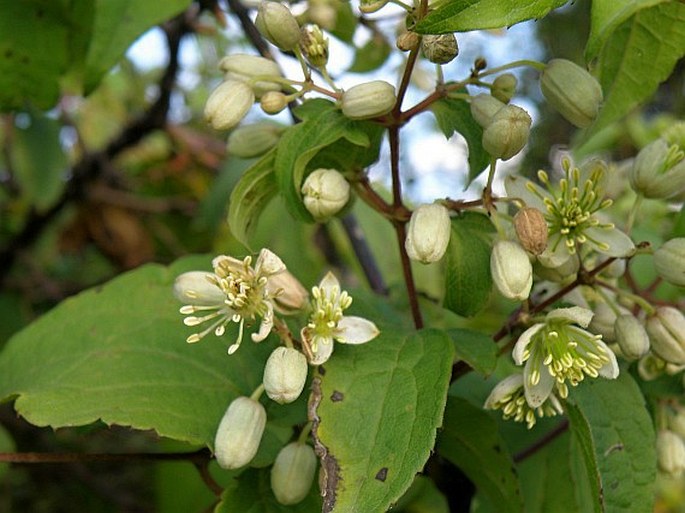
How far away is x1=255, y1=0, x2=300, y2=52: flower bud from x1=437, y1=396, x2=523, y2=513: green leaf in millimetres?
519

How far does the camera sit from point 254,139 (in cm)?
120

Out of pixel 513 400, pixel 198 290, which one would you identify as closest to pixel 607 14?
pixel 513 400

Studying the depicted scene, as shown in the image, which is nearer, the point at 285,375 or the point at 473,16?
the point at 473,16

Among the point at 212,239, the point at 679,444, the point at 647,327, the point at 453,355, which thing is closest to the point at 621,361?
the point at 647,327

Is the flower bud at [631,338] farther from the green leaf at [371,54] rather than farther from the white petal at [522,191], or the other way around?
the green leaf at [371,54]

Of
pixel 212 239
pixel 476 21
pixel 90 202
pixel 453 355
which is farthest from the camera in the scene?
pixel 212 239

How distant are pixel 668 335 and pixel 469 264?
266 mm

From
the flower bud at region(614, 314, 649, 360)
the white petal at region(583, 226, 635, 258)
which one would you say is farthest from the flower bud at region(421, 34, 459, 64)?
the flower bud at region(614, 314, 649, 360)

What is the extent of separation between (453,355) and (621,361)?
1.09 ft

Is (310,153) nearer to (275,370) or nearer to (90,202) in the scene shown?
(275,370)

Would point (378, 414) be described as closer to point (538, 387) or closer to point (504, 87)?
point (538, 387)

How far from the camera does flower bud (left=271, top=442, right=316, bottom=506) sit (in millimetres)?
1032

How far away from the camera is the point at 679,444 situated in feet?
4.05

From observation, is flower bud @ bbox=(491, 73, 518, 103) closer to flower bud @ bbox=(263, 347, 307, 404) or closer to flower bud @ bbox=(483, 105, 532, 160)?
flower bud @ bbox=(483, 105, 532, 160)
